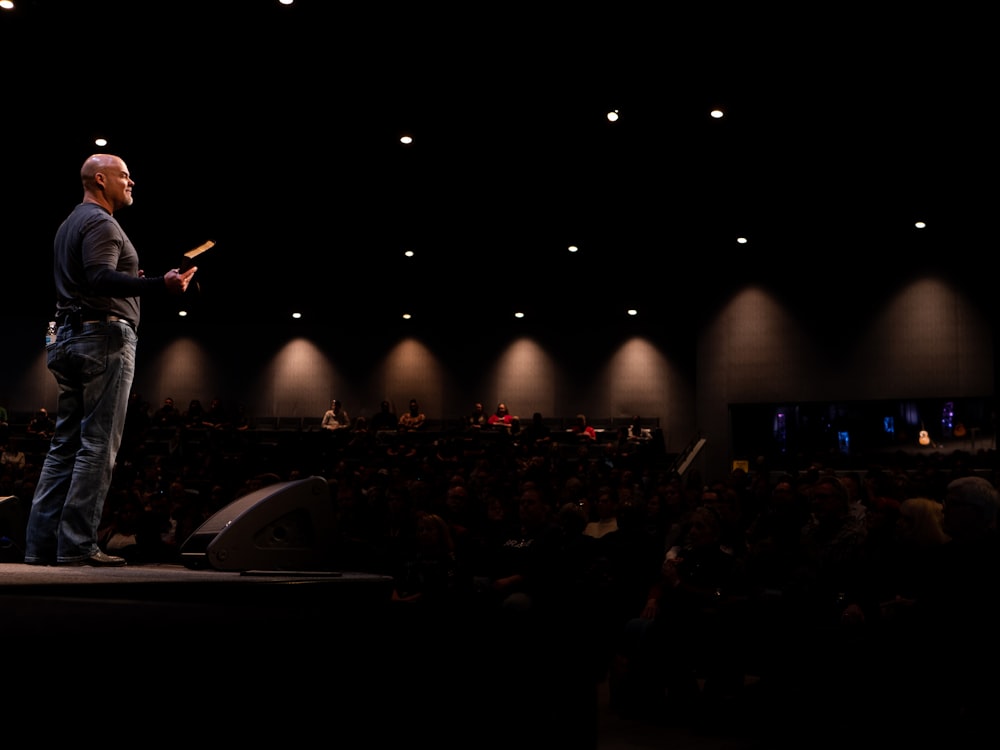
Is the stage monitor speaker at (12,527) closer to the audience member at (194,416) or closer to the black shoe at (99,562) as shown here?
the black shoe at (99,562)

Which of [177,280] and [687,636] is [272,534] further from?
[687,636]

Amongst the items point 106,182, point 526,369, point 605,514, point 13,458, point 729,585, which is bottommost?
point 729,585

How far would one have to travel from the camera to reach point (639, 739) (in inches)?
169

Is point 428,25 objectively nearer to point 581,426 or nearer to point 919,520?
point 919,520

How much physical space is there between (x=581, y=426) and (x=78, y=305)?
13.1 metres

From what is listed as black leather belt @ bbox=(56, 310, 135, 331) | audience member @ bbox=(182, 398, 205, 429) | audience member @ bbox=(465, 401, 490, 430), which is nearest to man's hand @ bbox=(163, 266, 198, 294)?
black leather belt @ bbox=(56, 310, 135, 331)

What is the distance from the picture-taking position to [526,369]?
18.1 meters

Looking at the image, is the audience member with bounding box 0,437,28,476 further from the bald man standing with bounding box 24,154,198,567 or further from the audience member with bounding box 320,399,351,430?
the bald man standing with bounding box 24,154,198,567

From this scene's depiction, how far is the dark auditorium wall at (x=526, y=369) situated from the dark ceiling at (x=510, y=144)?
0.79 metres

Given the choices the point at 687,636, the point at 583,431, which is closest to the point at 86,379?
the point at 687,636

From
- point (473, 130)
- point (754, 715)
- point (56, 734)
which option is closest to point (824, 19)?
point (473, 130)

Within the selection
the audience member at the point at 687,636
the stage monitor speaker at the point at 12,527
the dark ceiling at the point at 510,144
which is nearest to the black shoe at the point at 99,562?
the stage monitor speaker at the point at 12,527

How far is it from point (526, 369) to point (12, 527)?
48.7 feet

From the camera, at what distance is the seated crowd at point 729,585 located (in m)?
3.47
